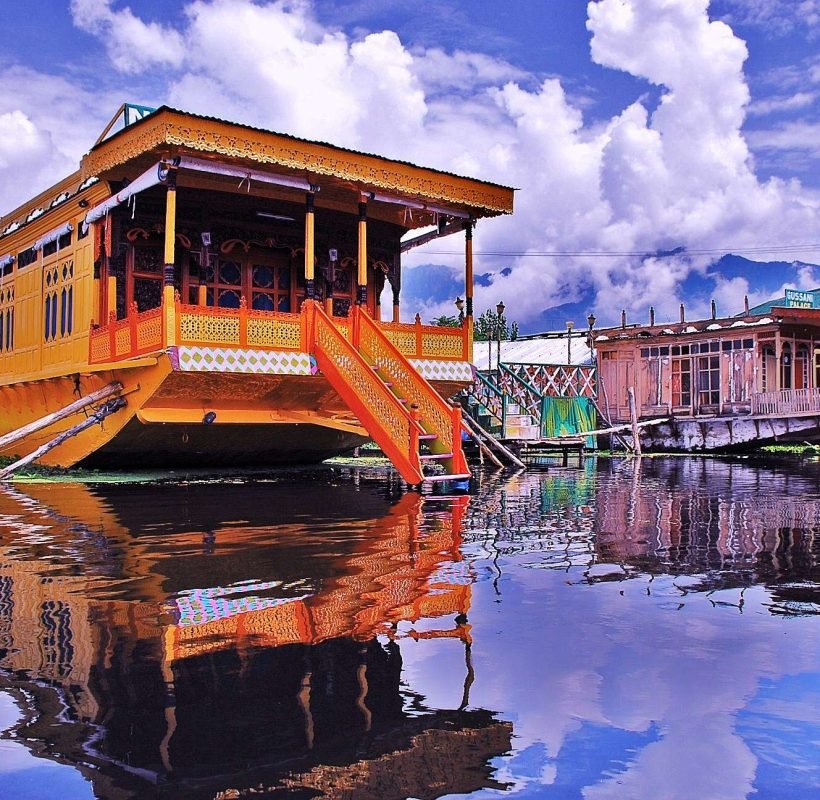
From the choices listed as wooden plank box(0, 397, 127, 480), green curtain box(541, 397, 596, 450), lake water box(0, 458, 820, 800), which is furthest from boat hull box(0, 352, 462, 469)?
green curtain box(541, 397, 596, 450)

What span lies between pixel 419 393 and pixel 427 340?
372 centimetres

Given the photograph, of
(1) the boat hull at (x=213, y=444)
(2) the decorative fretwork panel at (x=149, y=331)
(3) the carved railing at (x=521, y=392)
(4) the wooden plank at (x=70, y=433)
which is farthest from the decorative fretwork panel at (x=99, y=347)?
(3) the carved railing at (x=521, y=392)

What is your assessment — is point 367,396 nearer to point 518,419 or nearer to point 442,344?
point 442,344

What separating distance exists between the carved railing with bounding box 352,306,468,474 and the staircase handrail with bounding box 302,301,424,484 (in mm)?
442

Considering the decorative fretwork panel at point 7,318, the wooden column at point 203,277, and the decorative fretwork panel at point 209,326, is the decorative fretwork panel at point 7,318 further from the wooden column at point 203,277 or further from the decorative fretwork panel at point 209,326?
the decorative fretwork panel at point 209,326

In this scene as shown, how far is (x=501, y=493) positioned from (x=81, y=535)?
21.9 feet

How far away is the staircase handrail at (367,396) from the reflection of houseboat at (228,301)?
3 cm

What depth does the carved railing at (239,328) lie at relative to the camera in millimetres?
14273

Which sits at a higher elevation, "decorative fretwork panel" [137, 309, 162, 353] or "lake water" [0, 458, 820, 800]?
"decorative fretwork panel" [137, 309, 162, 353]

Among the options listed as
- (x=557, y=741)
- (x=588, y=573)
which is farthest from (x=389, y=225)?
(x=557, y=741)

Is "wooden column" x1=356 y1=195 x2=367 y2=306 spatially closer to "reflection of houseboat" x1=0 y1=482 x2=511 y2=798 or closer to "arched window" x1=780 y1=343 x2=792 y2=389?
"reflection of houseboat" x1=0 y1=482 x2=511 y2=798

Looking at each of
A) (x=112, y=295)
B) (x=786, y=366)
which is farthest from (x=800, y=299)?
(x=112, y=295)

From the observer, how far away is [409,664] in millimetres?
3945

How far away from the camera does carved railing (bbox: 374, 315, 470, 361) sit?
17.0 meters
